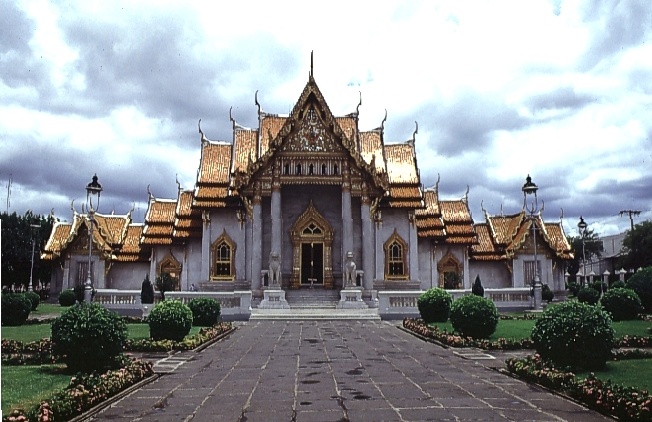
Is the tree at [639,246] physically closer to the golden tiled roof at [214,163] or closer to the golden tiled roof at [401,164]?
the golden tiled roof at [401,164]

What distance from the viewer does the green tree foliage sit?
56062mm

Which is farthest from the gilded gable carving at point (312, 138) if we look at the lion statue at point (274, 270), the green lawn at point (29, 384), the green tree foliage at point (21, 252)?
the green tree foliage at point (21, 252)

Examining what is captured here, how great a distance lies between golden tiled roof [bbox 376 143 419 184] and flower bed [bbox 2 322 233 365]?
23.9m

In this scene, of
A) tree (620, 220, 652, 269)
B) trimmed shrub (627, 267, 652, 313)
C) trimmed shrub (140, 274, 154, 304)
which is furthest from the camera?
tree (620, 220, 652, 269)

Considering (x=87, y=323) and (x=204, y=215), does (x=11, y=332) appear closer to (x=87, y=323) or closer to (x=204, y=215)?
(x=87, y=323)

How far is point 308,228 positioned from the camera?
36.5 m

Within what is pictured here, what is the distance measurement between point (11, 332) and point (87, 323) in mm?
11427

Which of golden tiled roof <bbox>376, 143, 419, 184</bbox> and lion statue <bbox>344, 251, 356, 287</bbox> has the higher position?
golden tiled roof <bbox>376, 143, 419, 184</bbox>

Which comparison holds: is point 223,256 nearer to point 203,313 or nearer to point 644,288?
point 203,313

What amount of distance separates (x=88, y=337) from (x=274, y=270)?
20.6m

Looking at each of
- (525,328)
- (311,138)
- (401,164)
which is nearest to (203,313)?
(525,328)

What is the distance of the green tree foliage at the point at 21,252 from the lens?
184 ft

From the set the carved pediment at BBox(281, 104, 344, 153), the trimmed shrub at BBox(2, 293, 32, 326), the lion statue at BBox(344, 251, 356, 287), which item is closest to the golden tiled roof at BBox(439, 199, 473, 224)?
the carved pediment at BBox(281, 104, 344, 153)

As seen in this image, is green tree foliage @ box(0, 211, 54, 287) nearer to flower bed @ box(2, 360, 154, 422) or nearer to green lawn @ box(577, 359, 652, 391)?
flower bed @ box(2, 360, 154, 422)
